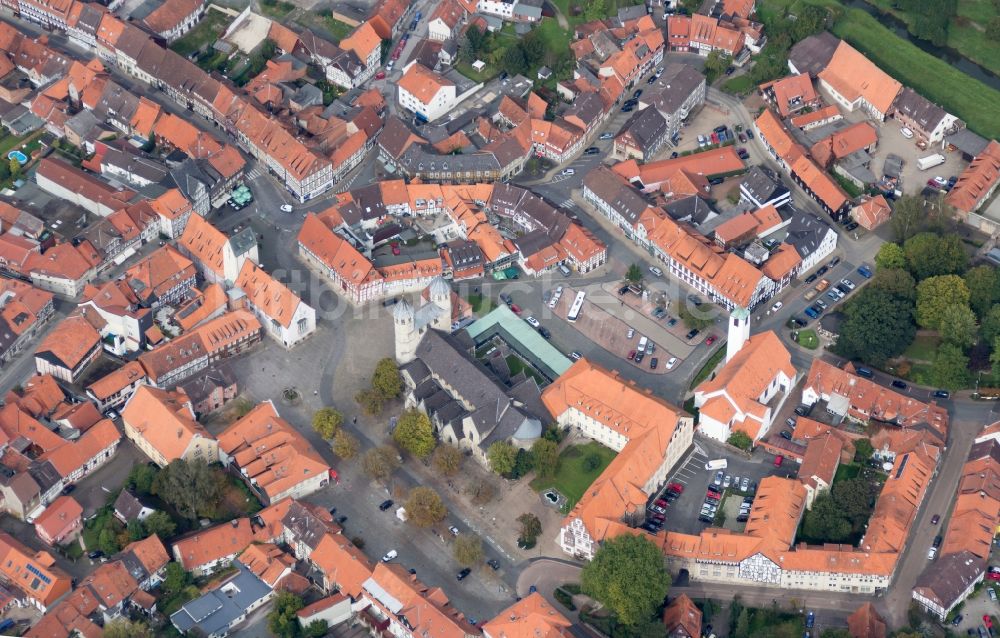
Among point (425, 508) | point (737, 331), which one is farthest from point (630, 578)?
point (737, 331)

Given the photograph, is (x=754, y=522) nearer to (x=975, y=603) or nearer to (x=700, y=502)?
(x=700, y=502)

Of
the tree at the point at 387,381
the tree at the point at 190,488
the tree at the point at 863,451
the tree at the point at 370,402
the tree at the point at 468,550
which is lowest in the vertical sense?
the tree at the point at 190,488

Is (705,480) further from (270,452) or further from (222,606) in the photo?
(222,606)

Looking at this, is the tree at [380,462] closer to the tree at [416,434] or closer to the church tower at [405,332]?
the tree at [416,434]

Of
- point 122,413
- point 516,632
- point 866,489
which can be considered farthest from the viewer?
point 122,413

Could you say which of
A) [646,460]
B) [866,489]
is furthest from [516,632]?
[866,489]

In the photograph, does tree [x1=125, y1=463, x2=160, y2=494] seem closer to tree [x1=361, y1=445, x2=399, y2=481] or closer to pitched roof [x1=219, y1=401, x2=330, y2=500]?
pitched roof [x1=219, y1=401, x2=330, y2=500]

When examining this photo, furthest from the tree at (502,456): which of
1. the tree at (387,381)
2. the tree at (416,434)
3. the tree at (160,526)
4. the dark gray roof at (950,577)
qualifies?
the dark gray roof at (950,577)
